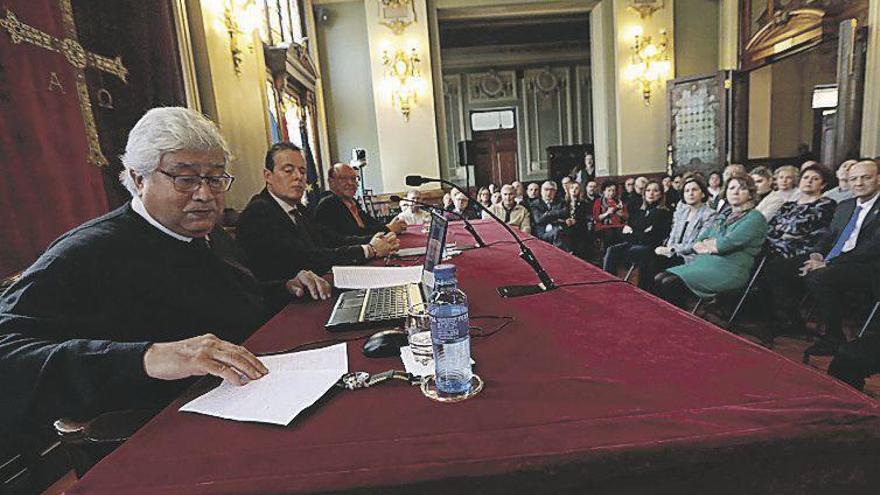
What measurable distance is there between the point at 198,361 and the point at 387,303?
1.86 ft

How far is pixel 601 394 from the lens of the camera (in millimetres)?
731

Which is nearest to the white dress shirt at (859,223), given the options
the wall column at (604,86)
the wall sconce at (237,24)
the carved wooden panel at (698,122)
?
the carved wooden panel at (698,122)

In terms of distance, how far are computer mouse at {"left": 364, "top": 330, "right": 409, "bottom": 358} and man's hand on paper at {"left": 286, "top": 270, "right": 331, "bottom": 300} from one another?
0.58 m

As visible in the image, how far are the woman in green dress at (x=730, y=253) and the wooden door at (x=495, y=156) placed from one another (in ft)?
27.6

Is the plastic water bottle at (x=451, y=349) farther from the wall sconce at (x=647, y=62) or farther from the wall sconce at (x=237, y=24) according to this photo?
the wall sconce at (x=647, y=62)

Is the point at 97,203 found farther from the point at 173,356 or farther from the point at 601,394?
the point at 601,394

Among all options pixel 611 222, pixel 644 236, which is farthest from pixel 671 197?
pixel 644 236

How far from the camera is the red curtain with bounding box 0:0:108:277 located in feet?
5.10

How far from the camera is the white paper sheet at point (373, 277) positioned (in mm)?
1630

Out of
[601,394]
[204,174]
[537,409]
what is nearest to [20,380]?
[204,174]

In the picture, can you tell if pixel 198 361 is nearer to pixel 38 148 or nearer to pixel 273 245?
pixel 273 245

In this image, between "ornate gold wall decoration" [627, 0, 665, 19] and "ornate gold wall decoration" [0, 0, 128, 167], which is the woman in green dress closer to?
"ornate gold wall decoration" [0, 0, 128, 167]

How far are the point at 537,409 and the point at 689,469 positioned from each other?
211 millimetres

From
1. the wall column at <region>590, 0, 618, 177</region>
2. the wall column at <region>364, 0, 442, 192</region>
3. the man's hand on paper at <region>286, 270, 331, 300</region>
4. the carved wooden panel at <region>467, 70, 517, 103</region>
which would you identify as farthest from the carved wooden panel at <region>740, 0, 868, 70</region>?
the man's hand on paper at <region>286, 270, 331, 300</region>
